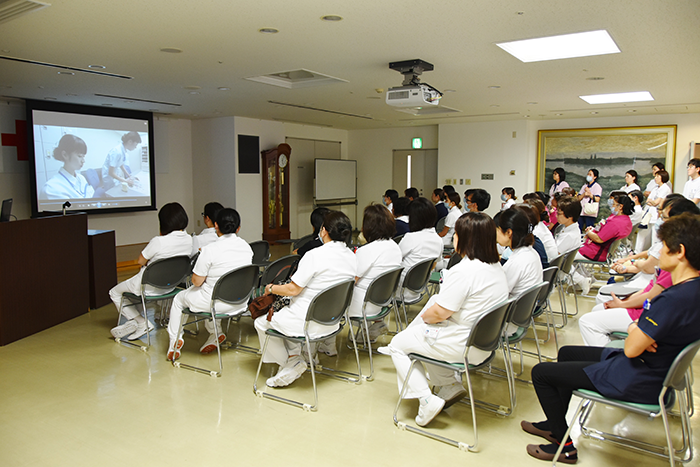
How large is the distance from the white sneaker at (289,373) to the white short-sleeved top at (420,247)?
1456 mm

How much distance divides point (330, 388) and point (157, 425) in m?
1.24

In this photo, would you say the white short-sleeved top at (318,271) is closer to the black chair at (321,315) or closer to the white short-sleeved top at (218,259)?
the black chair at (321,315)

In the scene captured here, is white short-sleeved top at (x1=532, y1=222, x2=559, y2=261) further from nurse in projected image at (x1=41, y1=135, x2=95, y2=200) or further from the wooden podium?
nurse in projected image at (x1=41, y1=135, x2=95, y2=200)

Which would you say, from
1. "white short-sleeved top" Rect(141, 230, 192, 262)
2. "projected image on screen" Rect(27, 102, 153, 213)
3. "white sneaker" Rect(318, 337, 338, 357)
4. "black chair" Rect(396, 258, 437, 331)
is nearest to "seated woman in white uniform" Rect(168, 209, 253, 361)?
"white short-sleeved top" Rect(141, 230, 192, 262)

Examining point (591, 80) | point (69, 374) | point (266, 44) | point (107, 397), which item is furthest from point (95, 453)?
point (591, 80)

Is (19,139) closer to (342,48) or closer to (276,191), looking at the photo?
(276,191)

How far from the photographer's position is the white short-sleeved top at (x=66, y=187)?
314 inches

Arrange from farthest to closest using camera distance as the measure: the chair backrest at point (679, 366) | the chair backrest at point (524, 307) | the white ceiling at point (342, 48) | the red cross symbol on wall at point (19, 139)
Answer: the red cross symbol on wall at point (19, 139)
the white ceiling at point (342, 48)
the chair backrest at point (524, 307)
the chair backrest at point (679, 366)

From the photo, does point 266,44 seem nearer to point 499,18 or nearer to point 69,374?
point 499,18

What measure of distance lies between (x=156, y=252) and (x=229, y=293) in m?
1.10

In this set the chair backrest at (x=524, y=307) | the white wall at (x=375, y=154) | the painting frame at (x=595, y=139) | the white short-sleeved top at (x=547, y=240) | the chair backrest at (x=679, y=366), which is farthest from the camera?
the white wall at (x=375, y=154)

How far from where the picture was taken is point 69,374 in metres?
3.89

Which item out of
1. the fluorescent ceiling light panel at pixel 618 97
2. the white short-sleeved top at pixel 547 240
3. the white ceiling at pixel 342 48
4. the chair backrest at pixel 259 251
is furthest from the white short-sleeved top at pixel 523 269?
the fluorescent ceiling light panel at pixel 618 97

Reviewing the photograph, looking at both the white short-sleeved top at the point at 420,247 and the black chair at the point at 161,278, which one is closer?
the black chair at the point at 161,278
